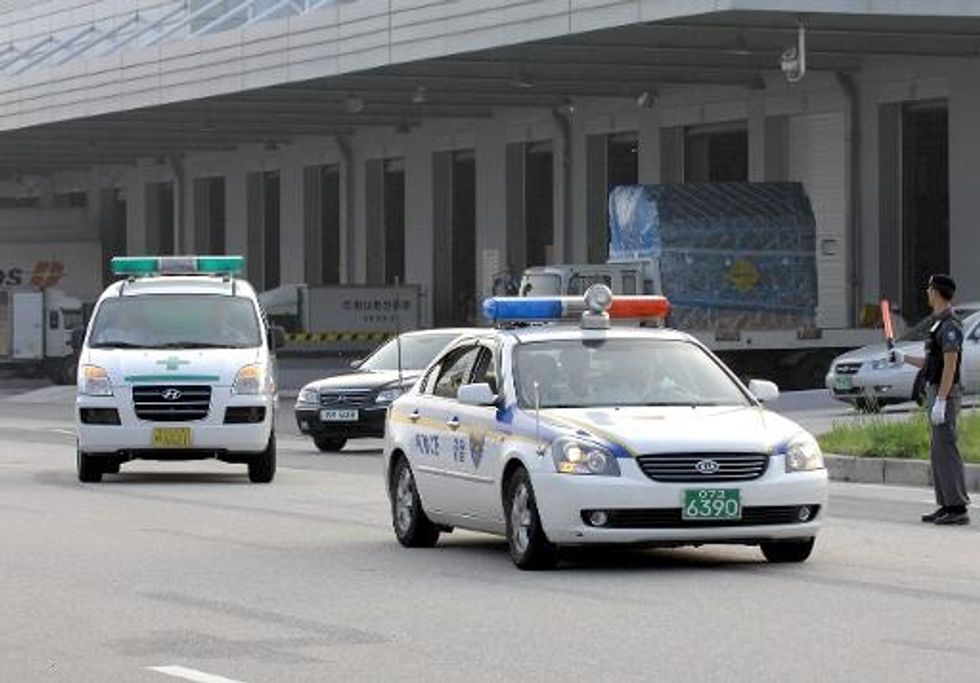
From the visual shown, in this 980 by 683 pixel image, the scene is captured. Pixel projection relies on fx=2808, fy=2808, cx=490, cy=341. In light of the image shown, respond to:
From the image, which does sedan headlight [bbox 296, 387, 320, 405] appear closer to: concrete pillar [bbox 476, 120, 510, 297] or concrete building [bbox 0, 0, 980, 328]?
concrete building [bbox 0, 0, 980, 328]

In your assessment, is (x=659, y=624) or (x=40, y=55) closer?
(x=659, y=624)

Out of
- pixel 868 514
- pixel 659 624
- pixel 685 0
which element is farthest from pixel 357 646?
pixel 685 0

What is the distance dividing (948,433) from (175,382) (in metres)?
8.78

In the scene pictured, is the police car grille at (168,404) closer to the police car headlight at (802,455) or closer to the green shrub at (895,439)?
the green shrub at (895,439)

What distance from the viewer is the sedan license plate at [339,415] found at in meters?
32.5

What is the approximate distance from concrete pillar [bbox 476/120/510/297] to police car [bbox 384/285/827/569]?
41.2 metres

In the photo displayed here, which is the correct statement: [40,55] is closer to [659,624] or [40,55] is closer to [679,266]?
[679,266]

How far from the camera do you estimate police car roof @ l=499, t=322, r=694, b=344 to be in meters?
17.2

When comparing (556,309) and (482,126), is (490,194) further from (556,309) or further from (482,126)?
(556,309)

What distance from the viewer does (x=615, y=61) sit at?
157ft

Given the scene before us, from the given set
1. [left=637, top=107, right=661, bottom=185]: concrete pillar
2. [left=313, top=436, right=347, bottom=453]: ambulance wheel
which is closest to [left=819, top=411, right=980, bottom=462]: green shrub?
[left=313, top=436, right=347, bottom=453]: ambulance wheel

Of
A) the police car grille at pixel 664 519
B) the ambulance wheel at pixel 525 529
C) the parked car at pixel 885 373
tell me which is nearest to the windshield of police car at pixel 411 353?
the parked car at pixel 885 373

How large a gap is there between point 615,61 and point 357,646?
1418 inches

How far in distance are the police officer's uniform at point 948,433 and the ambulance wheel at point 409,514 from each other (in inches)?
148
